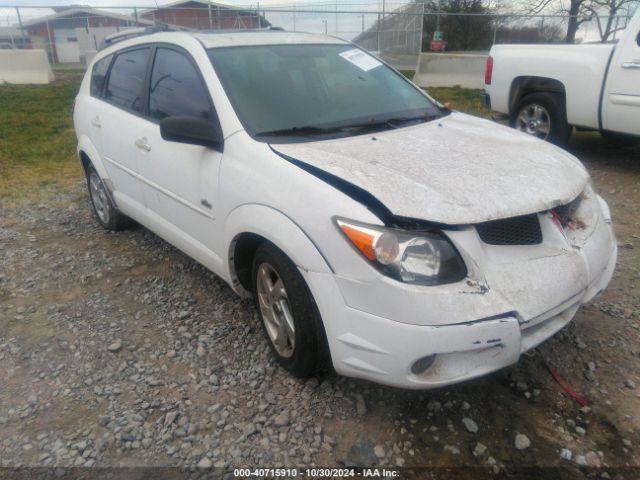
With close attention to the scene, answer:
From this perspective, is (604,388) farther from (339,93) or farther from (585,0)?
(585,0)

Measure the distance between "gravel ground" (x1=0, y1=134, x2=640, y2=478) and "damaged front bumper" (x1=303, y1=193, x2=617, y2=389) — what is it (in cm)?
37

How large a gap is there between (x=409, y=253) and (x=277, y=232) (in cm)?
64

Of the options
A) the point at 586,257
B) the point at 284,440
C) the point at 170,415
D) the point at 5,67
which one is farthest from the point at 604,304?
the point at 5,67

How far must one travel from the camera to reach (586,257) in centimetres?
252

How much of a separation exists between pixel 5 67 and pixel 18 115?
5.60 m

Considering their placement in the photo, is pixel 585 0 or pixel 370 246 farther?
pixel 585 0

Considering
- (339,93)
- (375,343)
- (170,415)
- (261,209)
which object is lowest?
(170,415)

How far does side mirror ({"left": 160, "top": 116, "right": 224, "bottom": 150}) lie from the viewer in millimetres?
2932

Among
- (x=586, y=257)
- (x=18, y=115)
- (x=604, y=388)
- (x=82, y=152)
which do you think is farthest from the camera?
(x=18, y=115)

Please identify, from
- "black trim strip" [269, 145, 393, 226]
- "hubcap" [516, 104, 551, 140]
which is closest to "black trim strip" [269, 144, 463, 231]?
"black trim strip" [269, 145, 393, 226]

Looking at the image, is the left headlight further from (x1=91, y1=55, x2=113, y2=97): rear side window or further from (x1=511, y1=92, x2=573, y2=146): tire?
(x1=511, y1=92, x2=573, y2=146): tire

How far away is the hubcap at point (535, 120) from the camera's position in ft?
22.4

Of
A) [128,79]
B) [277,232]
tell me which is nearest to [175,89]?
[128,79]

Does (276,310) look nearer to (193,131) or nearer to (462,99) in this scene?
(193,131)
